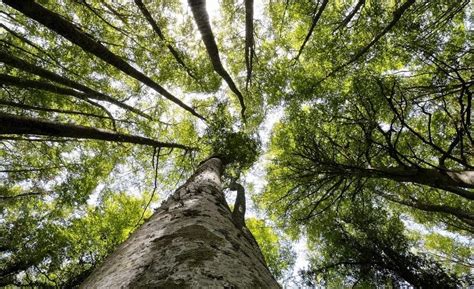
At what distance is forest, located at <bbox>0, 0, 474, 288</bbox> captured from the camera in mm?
3623

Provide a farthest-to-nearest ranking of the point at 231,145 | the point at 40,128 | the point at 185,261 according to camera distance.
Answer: the point at 231,145 < the point at 40,128 < the point at 185,261

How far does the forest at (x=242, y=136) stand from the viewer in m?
3.62

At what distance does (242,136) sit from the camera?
10.4m

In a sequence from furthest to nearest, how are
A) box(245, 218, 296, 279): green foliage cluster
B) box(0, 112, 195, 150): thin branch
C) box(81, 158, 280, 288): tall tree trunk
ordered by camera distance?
box(245, 218, 296, 279): green foliage cluster, box(0, 112, 195, 150): thin branch, box(81, 158, 280, 288): tall tree trunk

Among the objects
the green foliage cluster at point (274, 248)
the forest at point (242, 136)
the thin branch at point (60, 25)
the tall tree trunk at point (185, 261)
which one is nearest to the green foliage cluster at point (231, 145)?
the forest at point (242, 136)

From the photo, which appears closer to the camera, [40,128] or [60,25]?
[60,25]

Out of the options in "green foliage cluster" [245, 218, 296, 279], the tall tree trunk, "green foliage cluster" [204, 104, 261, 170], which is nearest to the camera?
the tall tree trunk

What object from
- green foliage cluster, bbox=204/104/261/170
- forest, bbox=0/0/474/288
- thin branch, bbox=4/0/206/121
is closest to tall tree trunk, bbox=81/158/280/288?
forest, bbox=0/0/474/288

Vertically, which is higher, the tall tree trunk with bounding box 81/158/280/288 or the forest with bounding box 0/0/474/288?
the forest with bounding box 0/0/474/288

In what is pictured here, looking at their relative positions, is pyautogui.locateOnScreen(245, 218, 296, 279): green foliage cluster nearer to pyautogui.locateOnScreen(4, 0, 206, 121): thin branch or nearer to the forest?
the forest

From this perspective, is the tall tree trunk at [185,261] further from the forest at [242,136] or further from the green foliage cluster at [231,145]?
the green foliage cluster at [231,145]

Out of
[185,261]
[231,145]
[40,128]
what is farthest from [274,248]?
[185,261]

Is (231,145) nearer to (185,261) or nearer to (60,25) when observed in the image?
(60,25)

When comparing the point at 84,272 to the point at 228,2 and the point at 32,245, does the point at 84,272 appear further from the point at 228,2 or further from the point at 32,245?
the point at 228,2
